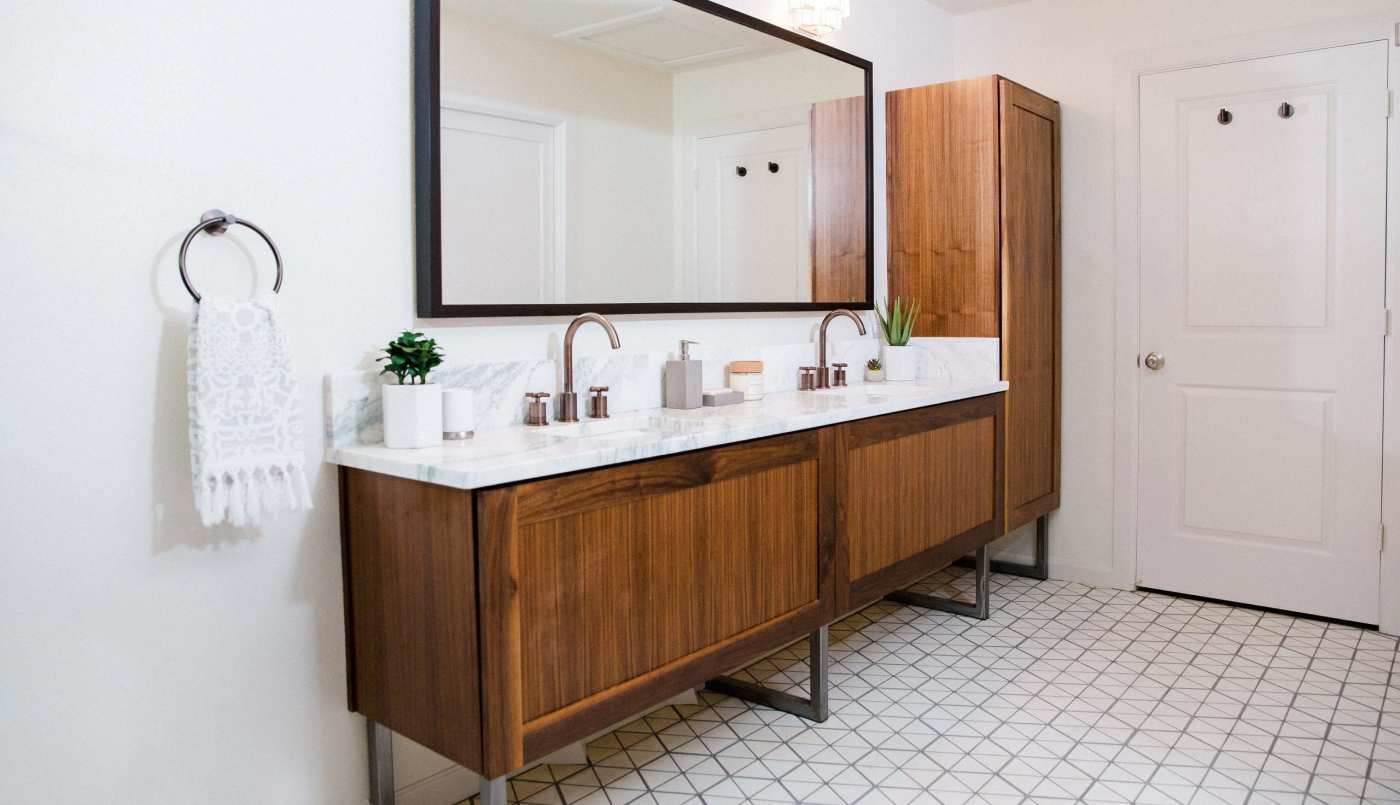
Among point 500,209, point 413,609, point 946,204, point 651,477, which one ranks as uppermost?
point 946,204

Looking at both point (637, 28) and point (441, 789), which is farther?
point (637, 28)

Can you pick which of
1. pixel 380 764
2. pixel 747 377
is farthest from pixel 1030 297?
pixel 380 764

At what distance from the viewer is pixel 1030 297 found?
11.8 ft

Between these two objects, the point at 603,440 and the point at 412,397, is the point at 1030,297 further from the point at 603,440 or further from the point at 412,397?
the point at 412,397

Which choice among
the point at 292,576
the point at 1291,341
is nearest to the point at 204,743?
the point at 292,576

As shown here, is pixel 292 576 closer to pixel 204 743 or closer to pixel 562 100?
pixel 204 743

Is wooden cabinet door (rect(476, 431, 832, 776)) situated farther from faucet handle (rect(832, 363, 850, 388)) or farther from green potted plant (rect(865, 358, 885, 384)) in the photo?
green potted plant (rect(865, 358, 885, 384))

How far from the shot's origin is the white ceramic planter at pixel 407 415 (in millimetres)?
1844

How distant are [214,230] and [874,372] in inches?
89.6

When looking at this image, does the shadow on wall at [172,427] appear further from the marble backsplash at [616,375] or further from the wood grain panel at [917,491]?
the wood grain panel at [917,491]

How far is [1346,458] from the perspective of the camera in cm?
329

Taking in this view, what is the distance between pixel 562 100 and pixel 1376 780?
2.43 m

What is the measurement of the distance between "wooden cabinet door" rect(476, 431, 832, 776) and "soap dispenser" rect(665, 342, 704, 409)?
1.16ft

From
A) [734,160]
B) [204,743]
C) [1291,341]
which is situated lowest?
[204,743]
